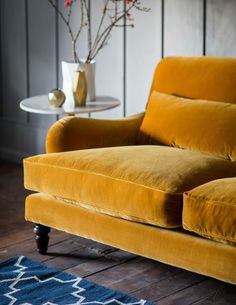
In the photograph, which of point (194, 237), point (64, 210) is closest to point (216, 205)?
point (194, 237)

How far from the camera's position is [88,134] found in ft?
10.7

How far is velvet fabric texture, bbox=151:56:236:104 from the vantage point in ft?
10.7

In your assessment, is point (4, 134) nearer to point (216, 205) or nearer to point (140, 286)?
point (140, 286)

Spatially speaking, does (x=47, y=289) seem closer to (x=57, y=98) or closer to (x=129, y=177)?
(x=129, y=177)

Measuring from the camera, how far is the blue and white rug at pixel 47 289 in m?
2.75

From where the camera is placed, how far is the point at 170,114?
3273mm

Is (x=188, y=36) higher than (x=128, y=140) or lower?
higher

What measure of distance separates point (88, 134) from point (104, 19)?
45.7 inches

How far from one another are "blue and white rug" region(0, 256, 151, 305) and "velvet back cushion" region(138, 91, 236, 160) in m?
0.71

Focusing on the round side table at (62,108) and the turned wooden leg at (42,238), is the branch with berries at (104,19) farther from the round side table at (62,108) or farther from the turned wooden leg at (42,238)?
the turned wooden leg at (42,238)

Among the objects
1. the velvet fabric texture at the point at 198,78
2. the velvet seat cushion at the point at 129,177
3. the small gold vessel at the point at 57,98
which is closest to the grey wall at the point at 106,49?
the velvet fabric texture at the point at 198,78

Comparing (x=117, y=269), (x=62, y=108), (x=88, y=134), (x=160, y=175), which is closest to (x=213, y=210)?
(x=160, y=175)

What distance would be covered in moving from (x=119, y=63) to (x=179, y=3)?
539 mm

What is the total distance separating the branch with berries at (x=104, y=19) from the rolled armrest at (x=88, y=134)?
0.76 m
